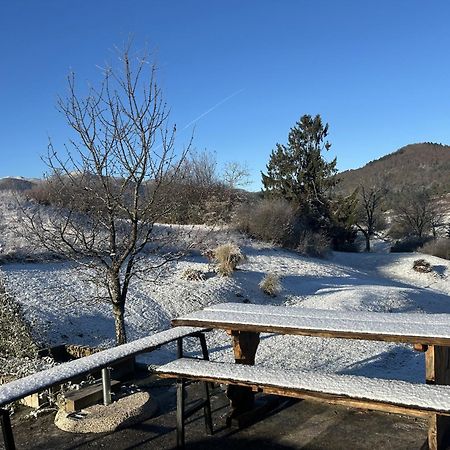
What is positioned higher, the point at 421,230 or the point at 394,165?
the point at 394,165

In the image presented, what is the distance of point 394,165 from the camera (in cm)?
10512

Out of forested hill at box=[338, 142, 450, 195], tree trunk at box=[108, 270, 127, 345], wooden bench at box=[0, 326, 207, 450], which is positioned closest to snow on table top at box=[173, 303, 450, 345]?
wooden bench at box=[0, 326, 207, 450]

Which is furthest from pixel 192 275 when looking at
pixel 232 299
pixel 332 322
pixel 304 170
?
pixel 304 170

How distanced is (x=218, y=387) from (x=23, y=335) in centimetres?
296

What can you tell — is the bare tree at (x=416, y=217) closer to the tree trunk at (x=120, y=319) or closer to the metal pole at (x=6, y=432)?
the tree trunk at (x=120, y=319)

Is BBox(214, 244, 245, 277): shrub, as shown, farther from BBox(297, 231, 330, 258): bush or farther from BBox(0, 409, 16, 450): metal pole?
BBox(0, 409, 16, 450): metal pole

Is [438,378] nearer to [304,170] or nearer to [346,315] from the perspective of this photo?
[346,315]

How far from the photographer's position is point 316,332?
4.31 metres

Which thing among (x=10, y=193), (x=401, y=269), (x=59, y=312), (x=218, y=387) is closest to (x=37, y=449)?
(x=218, y=387)

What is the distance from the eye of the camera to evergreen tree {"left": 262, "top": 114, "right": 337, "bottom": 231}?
98.2 ft

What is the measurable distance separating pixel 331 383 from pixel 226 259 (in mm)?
10394

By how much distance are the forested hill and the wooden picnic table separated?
80454mm

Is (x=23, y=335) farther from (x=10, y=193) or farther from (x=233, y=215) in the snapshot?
(x=233, y=215)

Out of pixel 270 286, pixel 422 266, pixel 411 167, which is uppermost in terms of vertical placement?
pixel 411 167
